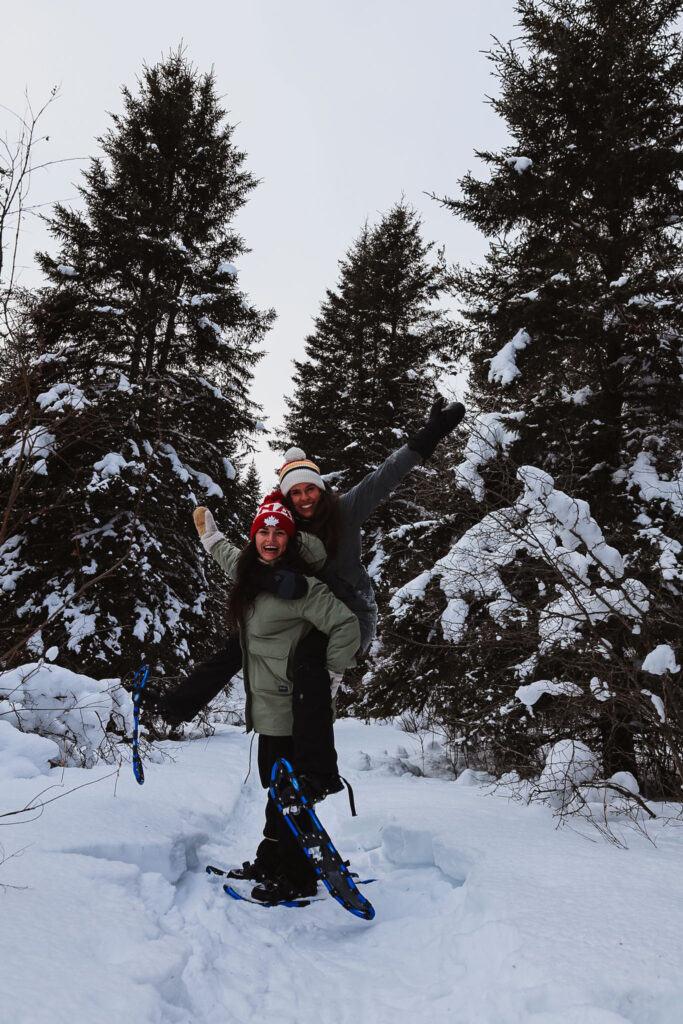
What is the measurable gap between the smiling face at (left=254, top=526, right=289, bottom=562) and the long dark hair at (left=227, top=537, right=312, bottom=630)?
4cm

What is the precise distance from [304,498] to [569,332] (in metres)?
4.53

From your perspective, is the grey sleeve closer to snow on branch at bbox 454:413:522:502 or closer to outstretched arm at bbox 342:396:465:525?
outstretched arm at bbox 342:396:465:525

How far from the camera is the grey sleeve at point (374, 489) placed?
12.9 ft

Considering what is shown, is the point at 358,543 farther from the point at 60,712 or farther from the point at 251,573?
the point at 60,712

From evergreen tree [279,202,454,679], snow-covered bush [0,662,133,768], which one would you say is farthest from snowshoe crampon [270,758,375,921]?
evergreen tree [279,202,454,679]

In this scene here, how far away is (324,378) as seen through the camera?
18406 millimetres

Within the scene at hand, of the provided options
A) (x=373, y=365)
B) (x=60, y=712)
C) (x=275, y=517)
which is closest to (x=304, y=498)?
(x=275, y=517)

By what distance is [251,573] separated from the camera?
3.70 meters

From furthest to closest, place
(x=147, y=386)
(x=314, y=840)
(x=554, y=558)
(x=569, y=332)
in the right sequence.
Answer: (x=147, y=386)
(x=569, y=332)
(x=554, y=558)
(x=314, y=840)

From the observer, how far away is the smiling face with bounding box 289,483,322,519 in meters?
3.96

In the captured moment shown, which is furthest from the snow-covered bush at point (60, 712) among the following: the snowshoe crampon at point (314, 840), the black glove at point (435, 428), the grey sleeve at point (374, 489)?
the black glove at point (435, 428)

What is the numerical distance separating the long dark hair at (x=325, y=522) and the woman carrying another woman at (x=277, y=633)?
129mm

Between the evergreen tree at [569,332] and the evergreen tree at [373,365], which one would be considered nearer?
the evergreen tree at [569,332]

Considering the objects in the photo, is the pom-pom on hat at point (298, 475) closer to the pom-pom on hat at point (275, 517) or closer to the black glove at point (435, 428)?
the pom-pom on hat at point (275, 517)
